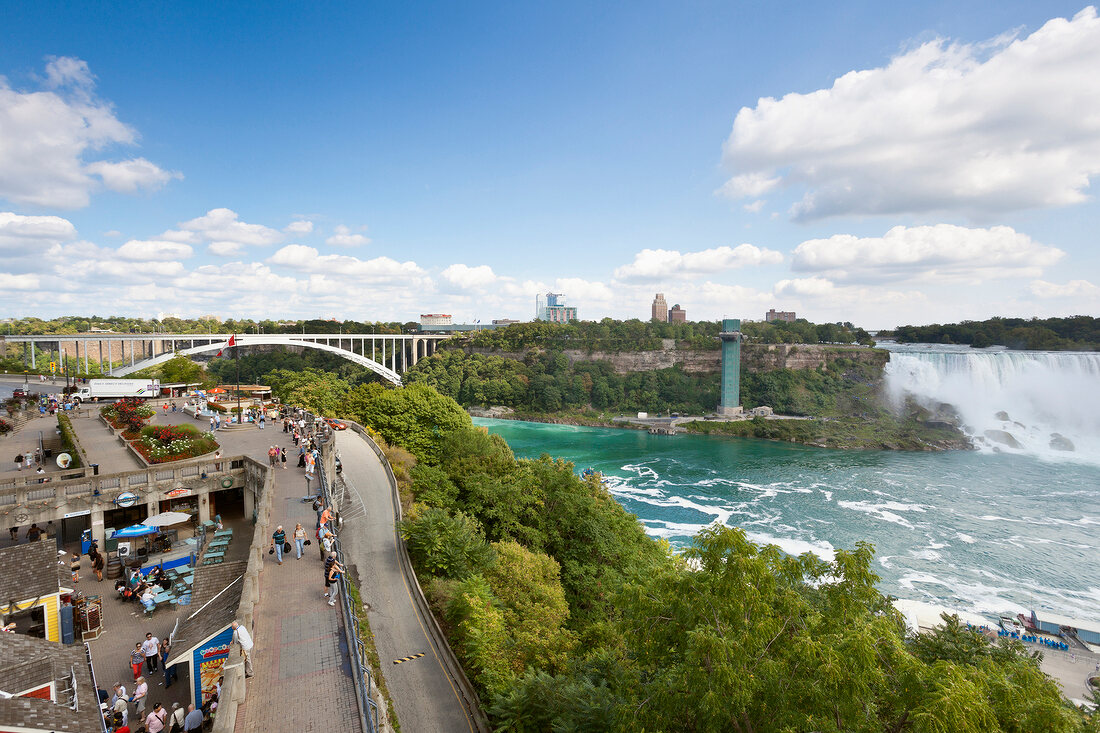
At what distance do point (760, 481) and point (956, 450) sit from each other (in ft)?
85.9

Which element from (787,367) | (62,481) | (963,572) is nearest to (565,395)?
(787,367)

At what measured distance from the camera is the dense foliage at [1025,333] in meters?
65.3

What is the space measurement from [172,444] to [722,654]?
59.4 feet

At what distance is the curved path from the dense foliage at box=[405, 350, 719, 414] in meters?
53.3

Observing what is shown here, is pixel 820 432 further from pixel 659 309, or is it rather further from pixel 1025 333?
pixel 659 309

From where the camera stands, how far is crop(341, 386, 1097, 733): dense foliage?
15.6ft

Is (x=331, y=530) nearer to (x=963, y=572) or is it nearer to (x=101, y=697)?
(x=101, y=697)

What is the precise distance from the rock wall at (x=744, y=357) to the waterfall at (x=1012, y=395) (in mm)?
6958

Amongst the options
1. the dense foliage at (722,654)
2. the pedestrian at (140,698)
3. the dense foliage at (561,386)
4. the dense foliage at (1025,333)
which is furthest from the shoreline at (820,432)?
the pedestrian at (140,698)

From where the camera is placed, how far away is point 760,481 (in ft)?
132

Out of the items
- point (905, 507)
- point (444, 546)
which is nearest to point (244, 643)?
point (444, 546)

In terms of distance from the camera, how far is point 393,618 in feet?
36.1

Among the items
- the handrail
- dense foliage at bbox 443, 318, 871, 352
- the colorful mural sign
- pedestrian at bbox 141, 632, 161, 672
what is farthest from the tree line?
dense foliage at bbox 443, 318, 871, 352

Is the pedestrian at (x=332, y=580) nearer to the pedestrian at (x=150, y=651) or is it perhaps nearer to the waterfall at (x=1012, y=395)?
the pedestrian at (x=150, y=651)
